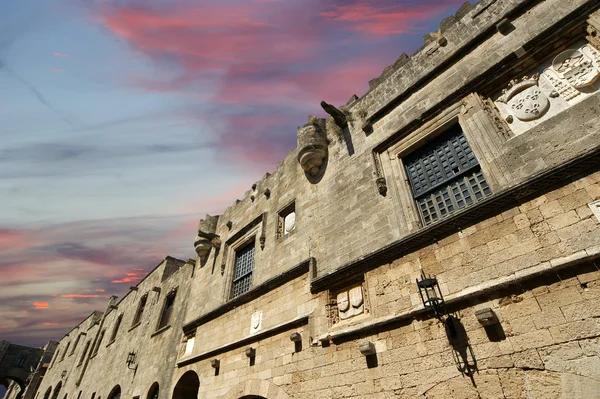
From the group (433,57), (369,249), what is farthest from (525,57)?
(369,249)

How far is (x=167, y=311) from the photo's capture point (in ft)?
44.3

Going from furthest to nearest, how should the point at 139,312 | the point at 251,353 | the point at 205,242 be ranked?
the point at 139,312 < the point at 205,242 < the point at 251,353

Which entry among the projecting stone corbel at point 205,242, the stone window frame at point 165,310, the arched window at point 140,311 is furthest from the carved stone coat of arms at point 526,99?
the arched window at point 140,311

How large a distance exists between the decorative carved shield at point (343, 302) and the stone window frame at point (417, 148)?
165 cm

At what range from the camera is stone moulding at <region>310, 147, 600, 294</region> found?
3918 mm

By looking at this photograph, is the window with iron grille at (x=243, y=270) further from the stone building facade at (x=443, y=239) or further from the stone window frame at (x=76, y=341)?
the stone window frame at (x=76, y=341)

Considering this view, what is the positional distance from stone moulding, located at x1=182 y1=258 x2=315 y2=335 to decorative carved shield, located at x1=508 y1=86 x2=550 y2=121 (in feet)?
15.0

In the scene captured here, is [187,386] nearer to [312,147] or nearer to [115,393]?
[115,393]

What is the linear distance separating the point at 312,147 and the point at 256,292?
4.00 meters

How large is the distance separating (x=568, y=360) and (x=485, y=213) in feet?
6.31

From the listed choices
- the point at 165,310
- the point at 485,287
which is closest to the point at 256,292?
the point at 485,287

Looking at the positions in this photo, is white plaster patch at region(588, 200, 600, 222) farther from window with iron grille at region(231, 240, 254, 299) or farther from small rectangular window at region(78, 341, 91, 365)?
small rectangular window at region(78, 341, 91, 365)

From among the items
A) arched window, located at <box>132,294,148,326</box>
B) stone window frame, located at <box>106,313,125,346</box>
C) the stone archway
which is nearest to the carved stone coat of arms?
the stone archway

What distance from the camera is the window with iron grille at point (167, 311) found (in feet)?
42.7
